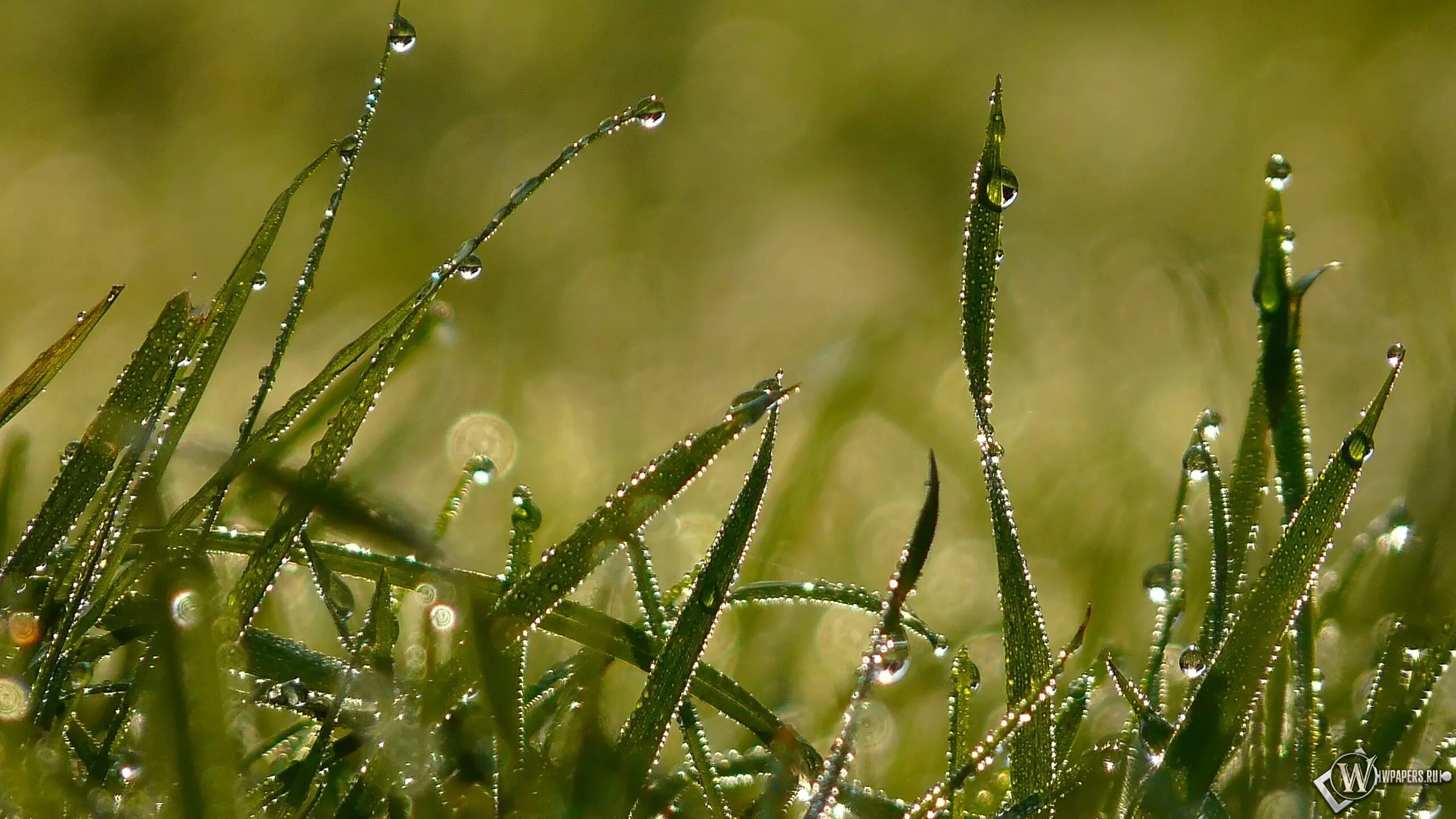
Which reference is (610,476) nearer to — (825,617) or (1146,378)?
(825,617)

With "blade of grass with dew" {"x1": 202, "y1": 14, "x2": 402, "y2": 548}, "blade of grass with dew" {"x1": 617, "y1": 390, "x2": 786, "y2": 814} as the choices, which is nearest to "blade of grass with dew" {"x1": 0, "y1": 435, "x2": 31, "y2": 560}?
"blade of grass with dew" {"x1": 202, "y1": 14, "x2": 402, "y2": 548}

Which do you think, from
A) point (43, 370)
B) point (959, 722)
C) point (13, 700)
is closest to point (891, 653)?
point (959, 722)

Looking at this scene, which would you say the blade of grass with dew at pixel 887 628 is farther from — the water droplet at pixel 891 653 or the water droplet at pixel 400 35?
the water droplet at pixel 400 35

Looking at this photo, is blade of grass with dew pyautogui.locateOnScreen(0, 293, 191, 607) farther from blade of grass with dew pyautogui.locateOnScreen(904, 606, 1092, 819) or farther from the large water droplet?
blade of grass with dew pyautogui.locateOnScreen(904, 606, 1092, 819)

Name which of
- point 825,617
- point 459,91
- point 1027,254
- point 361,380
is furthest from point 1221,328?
point 459,91

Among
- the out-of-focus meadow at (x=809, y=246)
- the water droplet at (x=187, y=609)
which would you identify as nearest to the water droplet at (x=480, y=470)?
the out-of-focus meadow at (x=809, y=246)
